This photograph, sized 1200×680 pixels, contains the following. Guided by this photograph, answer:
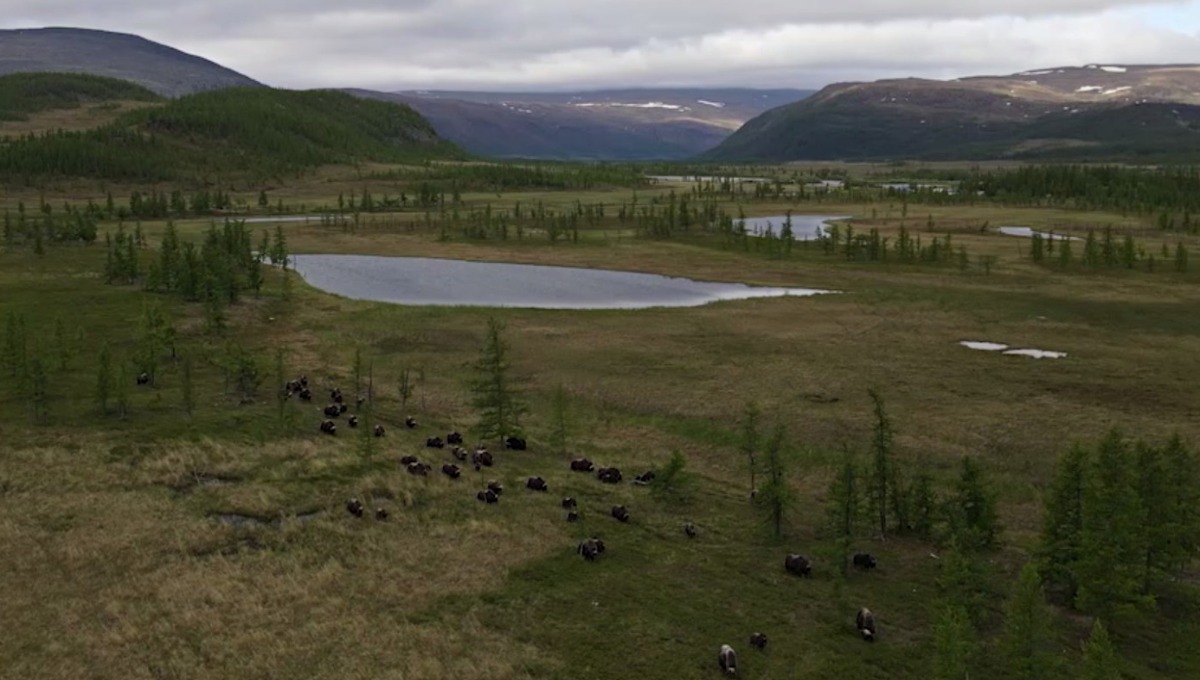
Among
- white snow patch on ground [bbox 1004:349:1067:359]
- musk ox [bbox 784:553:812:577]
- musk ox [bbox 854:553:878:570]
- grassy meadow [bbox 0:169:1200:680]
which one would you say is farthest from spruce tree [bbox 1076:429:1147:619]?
white snow patch on ground [bbox 1004:349:1067:359]

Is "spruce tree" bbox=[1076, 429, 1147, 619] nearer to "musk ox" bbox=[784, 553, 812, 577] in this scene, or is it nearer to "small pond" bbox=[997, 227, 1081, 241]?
"musk ox" bbox=[784, 553, 812, 577]

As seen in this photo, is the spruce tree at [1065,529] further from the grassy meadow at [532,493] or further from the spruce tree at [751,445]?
the spruce tree at [751,445]

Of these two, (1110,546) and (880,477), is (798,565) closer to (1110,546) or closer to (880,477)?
(880,477)

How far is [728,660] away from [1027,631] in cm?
800

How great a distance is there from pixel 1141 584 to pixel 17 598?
116ft

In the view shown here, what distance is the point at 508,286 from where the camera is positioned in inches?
3935

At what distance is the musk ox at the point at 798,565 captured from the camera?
104 feet

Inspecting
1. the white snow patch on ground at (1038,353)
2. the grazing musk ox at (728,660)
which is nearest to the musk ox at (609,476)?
the grazing musk ox at (728,660)

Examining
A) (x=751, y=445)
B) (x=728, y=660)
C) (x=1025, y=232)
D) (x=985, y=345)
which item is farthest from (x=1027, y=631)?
(x=1025, y=232)

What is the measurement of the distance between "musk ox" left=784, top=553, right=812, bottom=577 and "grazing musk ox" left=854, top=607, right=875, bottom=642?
3.68 m

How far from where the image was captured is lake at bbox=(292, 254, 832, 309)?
295 ft

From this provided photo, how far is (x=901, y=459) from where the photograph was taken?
143 feet

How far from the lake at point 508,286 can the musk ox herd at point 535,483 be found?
38.0 metres

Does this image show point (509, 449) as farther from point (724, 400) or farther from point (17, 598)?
point (17, 598)
